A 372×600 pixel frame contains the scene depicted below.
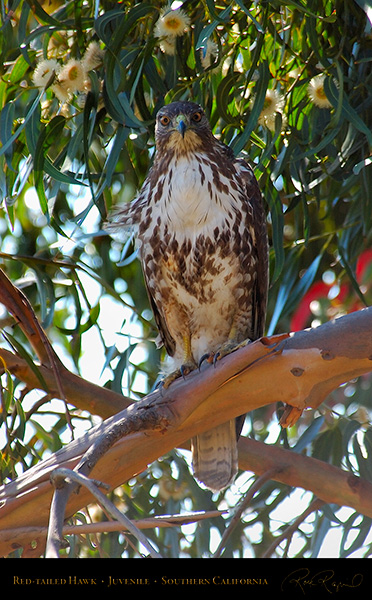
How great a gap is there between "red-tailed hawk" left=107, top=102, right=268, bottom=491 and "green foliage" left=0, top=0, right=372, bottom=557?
0.33 feet

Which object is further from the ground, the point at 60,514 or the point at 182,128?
the point at 182,128

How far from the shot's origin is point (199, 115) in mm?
2955

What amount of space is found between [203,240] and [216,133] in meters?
0.86

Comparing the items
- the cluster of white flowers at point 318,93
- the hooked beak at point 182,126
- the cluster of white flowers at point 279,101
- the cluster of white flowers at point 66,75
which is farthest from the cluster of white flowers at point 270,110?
the cluster of white flowers at point 66,75

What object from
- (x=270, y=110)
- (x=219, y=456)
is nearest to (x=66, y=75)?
(x=270, y=110)

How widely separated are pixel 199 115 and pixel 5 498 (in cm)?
156

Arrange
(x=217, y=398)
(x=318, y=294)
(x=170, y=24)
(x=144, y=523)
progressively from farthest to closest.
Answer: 1. (x=318, y=294)
2. (x=170, y=24)
3. (x=217, y=398)
4. (x=144, y=523)

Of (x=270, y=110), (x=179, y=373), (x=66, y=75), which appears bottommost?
(x=179, y=373)

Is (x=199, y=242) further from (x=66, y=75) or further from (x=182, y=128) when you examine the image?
(x=66, y=75)

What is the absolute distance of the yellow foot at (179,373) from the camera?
2.84 metres
